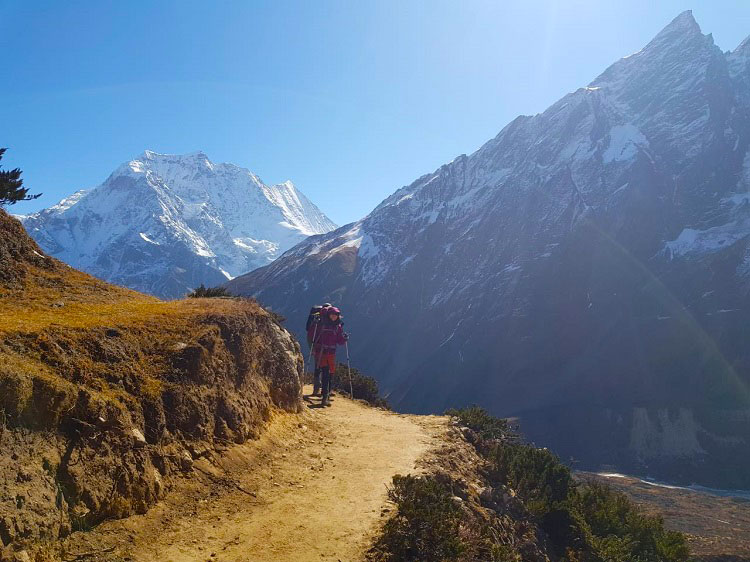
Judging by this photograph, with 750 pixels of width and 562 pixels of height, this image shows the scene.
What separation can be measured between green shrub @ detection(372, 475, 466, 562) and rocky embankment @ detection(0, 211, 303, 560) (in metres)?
3.92

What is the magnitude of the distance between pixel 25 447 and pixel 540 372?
180861 mm

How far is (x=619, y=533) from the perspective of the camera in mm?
14484

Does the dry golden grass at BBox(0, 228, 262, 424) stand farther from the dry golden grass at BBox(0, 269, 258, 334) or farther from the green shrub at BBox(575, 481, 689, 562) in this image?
the green shrub at BBox(575, 481, 689, 562)

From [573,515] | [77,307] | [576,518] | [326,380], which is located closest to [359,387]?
[326,380]

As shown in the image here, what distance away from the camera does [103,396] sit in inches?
311

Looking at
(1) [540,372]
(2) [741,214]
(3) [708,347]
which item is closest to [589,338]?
(1) [540,372]

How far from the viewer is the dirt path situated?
7309 mm

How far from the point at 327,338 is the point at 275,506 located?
31.6ft

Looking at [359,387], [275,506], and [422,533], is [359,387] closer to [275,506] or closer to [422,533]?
[275,506]

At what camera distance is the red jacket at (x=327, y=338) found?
61.5 ft

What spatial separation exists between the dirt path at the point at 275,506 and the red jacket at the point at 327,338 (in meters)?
4.38

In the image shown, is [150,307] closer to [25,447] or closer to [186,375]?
[186,375]

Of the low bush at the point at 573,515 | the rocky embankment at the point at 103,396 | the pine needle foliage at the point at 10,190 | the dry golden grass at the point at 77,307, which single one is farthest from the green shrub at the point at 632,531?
the pine needle foliage at the point at 10,190

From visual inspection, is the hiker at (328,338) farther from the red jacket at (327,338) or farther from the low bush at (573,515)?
the low bush at (573,515)
